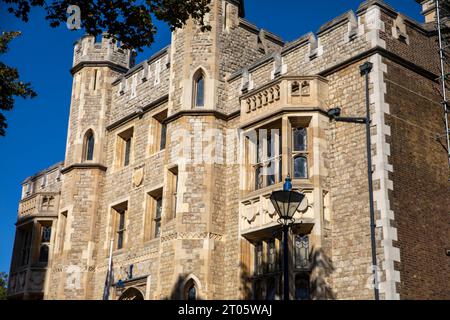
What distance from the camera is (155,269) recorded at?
703 inches

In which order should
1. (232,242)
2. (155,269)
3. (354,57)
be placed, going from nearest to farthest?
(354,57) → (232,242) → (155,269)

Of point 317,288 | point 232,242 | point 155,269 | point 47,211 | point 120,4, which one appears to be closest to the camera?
point 120,4

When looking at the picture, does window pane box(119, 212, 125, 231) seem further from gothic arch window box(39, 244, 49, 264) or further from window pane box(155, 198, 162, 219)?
gothic arch window box(39, 244, 49, 264)

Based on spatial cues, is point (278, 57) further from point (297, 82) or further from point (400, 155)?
point (400, 155)

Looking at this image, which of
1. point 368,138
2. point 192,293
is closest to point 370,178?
point 368,138

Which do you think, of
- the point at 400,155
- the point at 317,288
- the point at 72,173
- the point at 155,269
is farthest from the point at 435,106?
the point at 72,173

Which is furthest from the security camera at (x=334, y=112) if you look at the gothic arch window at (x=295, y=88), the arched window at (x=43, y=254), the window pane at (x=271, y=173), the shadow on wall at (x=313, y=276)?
the arched window at (x=43, y=254)

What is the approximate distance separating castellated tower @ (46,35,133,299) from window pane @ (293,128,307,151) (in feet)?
23.8

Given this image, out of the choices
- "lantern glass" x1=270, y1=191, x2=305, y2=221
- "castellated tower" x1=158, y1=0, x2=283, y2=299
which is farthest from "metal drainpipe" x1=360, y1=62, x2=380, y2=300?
"castellated tower" x1=158, y1=0, x2=283, y2=299

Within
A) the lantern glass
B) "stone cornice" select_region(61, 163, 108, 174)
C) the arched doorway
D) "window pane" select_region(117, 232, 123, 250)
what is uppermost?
"stone cornice" select_region(61, 163, 108, 174)

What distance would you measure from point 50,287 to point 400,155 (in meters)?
12.7

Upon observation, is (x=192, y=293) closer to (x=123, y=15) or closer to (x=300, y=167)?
(x=300, y=167)

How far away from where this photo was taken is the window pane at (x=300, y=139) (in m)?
15.4

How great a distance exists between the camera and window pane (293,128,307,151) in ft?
50.6
